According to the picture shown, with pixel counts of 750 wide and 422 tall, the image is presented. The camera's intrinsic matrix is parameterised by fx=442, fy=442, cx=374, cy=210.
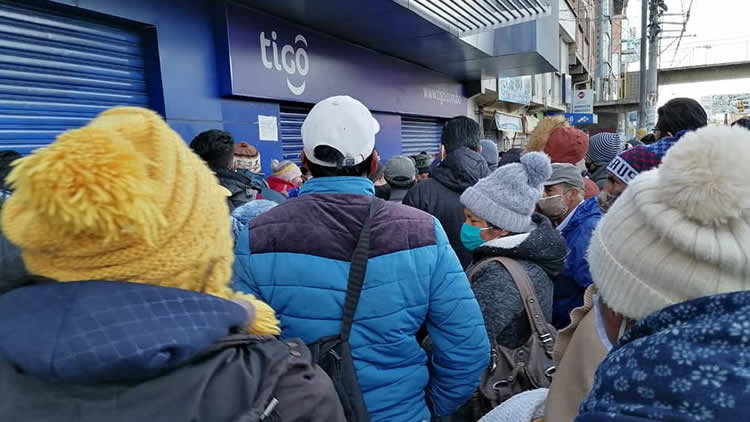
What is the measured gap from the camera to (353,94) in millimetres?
6934

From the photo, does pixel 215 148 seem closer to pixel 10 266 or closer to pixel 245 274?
pixel 245 274

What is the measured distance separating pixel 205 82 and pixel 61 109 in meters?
1.36

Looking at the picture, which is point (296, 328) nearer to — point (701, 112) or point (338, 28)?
point (701, 112)

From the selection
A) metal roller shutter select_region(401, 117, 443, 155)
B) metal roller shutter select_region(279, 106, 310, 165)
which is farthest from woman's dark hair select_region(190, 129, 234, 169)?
metal roller shutter select_region(401, 117, 443, 155)

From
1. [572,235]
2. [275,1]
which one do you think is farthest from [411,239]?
[275,1]

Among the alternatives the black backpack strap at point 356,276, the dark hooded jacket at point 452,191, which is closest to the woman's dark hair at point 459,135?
the dark hooded jacket at point 452,191

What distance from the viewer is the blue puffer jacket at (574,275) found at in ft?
6.86

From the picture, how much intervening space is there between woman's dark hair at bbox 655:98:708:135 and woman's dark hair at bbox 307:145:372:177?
107 inches

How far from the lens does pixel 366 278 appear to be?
1.44 metres

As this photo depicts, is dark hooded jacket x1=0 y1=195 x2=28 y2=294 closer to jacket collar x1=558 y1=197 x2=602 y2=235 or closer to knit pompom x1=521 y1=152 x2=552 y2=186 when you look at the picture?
knit pompom x1=521 y1=152 x2=552 y2=186

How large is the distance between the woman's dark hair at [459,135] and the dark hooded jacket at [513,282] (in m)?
1.50

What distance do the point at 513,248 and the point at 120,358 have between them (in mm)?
1513

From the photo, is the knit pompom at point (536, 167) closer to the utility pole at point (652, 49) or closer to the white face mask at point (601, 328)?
the white face mask at point (601, 328)

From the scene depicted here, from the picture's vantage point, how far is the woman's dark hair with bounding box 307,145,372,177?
1.55m
